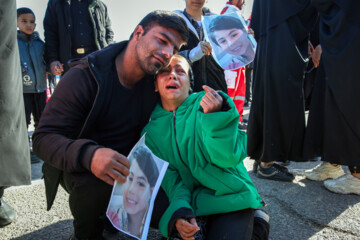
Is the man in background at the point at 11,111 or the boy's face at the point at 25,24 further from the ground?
the boy's face at the point at 25,24

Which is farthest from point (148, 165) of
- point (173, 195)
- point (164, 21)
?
point (164, 21)

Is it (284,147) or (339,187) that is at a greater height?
(284,147)

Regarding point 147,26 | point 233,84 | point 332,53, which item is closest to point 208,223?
point 147,26

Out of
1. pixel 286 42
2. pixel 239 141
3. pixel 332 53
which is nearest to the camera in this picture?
pixel 239 141

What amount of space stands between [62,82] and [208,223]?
0.95 metres

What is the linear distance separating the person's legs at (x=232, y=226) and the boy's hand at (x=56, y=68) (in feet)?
7.91

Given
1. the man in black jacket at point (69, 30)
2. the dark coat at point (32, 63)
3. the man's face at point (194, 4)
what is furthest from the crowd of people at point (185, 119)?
the dark coat at point (32, 63)

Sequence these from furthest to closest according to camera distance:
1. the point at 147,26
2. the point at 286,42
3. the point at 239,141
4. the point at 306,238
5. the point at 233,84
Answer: the point at 233,84, the point at 286,42, the point at 306,238, the point at 147,26, the point at 239,141

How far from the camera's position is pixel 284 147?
2.21 m

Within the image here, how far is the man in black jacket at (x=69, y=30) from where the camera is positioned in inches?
122

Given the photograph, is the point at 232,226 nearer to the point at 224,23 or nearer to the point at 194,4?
the point at 224,23

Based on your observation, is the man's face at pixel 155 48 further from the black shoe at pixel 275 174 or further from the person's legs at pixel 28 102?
the person's legs at pixel 28 102

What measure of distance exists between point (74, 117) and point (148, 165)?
41 cm

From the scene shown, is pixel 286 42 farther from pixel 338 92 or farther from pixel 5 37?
pixel 5 37
